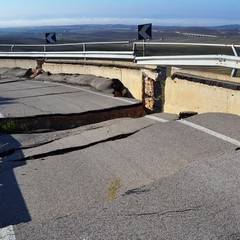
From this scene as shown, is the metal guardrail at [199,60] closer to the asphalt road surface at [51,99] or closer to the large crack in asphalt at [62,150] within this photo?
the asphalt road surface at [51,99]

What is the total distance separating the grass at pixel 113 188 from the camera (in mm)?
5384

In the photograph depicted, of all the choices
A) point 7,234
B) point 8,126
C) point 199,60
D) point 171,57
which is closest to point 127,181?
point 7,234

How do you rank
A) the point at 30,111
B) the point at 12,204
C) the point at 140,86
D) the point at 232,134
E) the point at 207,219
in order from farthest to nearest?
the point at 140,86
the point at 30,111
the point at 232,134
the point at 12,204
the point at 207,219

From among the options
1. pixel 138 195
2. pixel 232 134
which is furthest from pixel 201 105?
pixel 138 195

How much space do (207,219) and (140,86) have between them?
8625 mm

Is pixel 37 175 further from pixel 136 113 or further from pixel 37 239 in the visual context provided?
pixel 136 113

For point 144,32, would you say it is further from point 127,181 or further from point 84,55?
point 127,181

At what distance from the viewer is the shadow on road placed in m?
5.03

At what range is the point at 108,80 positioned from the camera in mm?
14195

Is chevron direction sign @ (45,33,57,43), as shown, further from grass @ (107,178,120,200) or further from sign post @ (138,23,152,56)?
grass @ (107,178,120,200)

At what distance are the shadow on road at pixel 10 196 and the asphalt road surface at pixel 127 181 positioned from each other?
1cm

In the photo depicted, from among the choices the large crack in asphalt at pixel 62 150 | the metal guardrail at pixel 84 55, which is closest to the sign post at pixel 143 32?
the metal guardrail at pixel 84 55

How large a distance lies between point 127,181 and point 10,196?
1523mm

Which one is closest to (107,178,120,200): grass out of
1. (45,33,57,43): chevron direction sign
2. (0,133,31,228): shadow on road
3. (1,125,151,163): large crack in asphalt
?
(0,133,31,228): shadow on road
